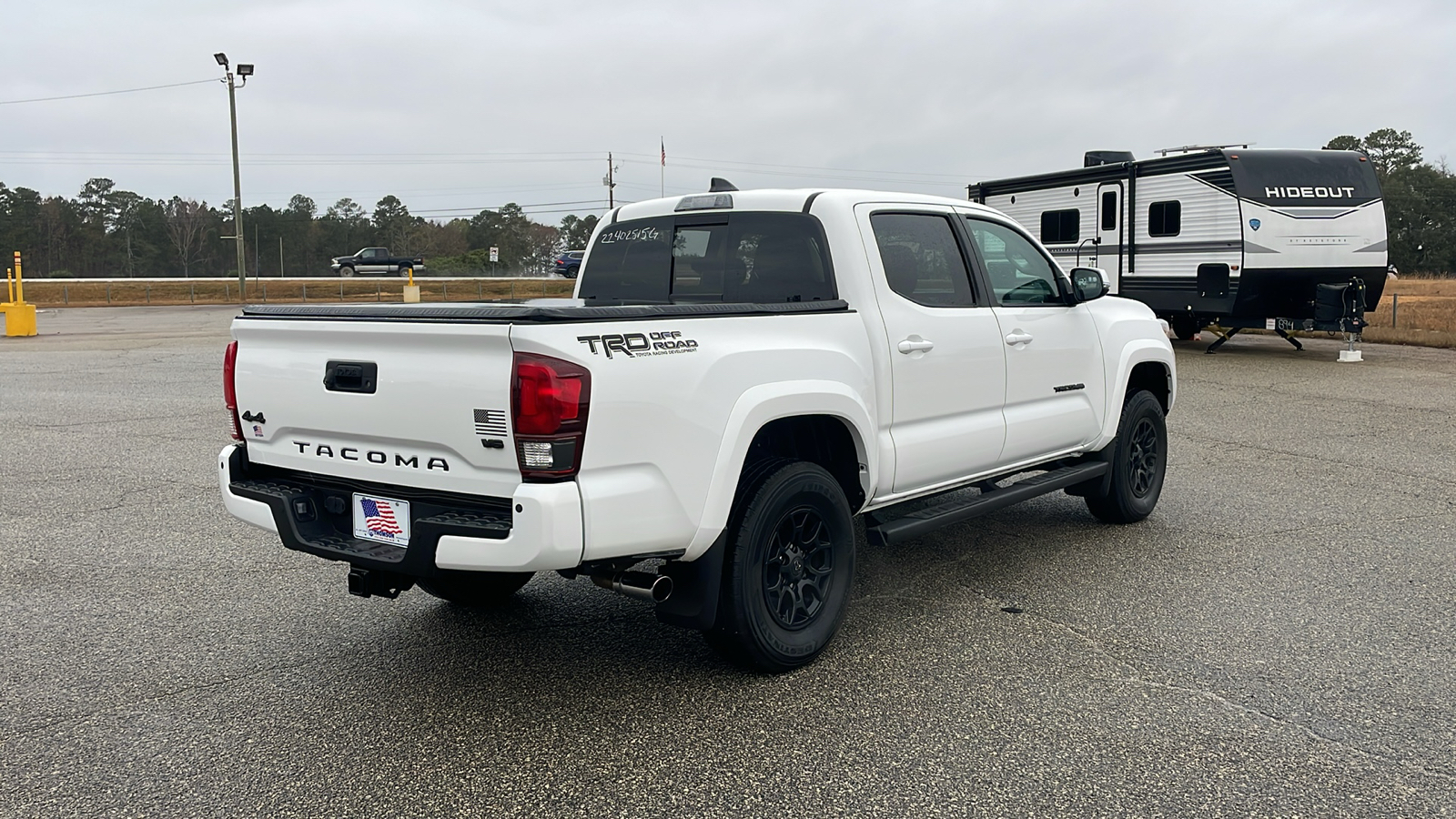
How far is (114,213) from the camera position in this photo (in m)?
98.4

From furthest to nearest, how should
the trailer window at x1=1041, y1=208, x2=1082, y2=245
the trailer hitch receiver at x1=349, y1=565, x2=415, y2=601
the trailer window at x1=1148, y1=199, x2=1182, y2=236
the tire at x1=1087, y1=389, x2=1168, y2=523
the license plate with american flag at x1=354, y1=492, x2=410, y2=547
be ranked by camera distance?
the trailer window at x1=1041, y1=208, x2=1082, y2=245 → the trailer window at x1=1148, y1=199, x2=1182, y2=236 → the tire at x1=1087, y1=389, x2=1168, y2=523 → the trailer hitch receiver at x1=349, y1=565, x2=415, y2=601 → the license plate with american flag at x1=354, y1=492, x2=410, y2=547

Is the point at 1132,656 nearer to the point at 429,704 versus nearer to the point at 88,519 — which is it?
the point at 429,704

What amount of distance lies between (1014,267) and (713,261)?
5.68ft

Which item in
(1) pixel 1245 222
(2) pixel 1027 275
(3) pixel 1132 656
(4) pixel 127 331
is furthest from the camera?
(4) pixel 127 331

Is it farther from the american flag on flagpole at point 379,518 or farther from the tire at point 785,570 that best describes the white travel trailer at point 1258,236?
the american flag on flagpole at point 379,518

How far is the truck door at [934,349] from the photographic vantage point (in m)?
4.82

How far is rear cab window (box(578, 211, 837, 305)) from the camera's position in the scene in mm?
4809

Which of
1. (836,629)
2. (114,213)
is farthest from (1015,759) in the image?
(114,213)

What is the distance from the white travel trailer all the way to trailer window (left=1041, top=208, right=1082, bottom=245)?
3.68 feet

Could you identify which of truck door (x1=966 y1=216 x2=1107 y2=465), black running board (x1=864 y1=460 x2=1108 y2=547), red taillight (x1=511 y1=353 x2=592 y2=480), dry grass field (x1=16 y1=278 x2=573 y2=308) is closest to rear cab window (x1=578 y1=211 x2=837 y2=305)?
black running board (x1=864 y1=460 x2=1108 y2=547)

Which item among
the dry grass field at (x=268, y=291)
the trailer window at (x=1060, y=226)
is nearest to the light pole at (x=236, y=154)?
the dry grass field at (x=268, y=291)

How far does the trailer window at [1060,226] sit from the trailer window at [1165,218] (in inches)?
60.1

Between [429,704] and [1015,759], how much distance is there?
2.06 m

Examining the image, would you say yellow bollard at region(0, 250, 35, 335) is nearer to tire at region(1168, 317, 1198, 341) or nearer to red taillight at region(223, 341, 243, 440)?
tire at region(1168, 317, 1198, 341)
